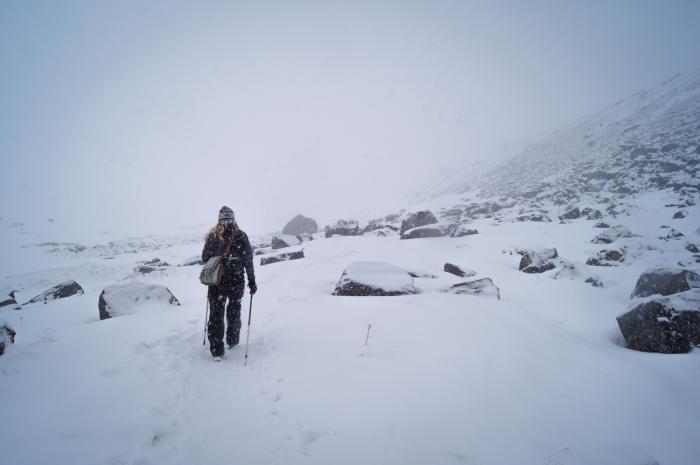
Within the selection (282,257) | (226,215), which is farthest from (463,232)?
(226,215)

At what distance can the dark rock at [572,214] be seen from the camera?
20844mm

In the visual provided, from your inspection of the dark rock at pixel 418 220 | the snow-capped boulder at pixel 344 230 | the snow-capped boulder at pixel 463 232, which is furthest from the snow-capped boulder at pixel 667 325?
the snow-capped boulder at pixel 344 230

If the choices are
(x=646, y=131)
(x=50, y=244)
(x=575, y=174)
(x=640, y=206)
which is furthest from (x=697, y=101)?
(x=50, y=244)

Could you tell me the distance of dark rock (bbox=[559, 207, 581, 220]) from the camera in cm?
2084

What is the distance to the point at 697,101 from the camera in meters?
38.8

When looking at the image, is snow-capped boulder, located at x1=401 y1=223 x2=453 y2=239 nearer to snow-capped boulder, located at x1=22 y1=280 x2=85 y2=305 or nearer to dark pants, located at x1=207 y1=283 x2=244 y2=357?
dark pants, located at x1=207 y1=283 x2=244 y2=357

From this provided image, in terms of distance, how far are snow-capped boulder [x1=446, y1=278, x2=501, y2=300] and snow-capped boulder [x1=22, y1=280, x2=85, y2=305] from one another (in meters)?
15.1

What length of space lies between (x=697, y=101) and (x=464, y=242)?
49568mm

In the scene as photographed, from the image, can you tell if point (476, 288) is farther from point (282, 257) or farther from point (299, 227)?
point (299, 227)

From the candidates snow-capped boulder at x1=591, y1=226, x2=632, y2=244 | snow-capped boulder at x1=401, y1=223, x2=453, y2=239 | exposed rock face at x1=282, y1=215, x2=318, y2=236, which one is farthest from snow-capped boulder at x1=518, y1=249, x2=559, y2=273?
exposed rock face at x1=282, y1=215, x2=318, y2=236

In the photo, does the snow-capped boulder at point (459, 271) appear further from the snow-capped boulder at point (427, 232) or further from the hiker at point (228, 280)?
the snow-capped boulder at point (427, 232)

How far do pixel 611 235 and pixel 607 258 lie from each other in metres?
3.80

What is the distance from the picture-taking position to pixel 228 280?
5.14 meters

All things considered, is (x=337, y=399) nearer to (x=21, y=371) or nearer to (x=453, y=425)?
(x=453, y=425)
